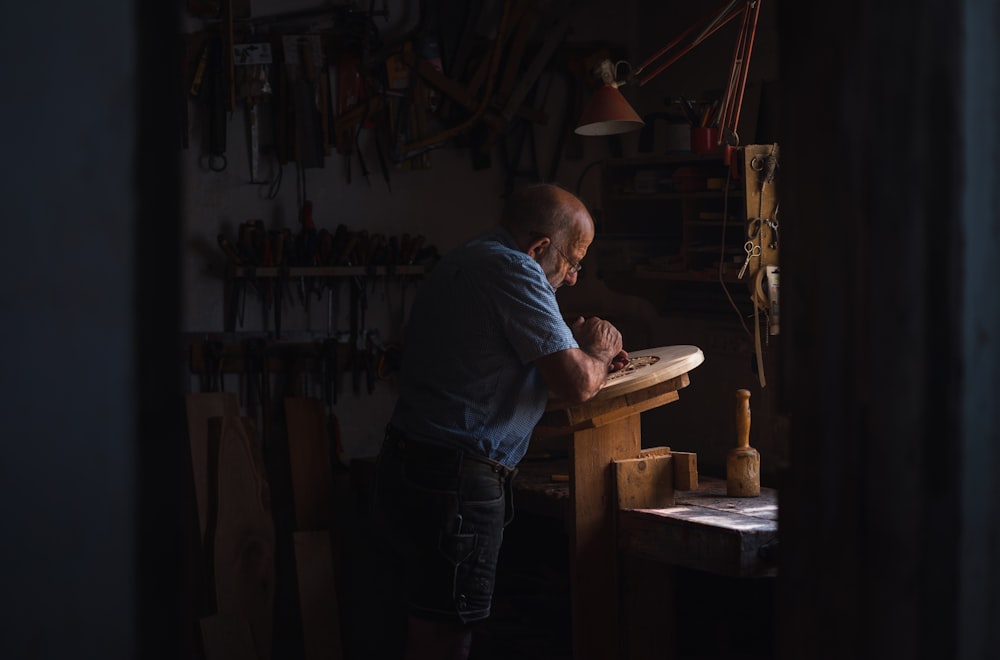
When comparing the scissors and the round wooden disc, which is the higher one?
the scissors

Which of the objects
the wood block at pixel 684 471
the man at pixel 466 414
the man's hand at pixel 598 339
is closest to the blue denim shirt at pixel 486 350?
the man at pixel 466 414

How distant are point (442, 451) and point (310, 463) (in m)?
1.80

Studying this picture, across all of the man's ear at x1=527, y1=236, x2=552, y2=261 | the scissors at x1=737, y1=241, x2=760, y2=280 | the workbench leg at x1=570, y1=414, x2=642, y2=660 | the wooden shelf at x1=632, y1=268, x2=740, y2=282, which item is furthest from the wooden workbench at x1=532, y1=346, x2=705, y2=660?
the wooden shelf at x1=632, y1=268, x2=740, y2=282

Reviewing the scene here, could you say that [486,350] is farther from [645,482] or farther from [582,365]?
[645,482]

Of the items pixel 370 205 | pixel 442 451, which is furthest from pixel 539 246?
pixel 370 205

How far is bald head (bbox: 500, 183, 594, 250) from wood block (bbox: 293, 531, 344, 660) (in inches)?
71.4

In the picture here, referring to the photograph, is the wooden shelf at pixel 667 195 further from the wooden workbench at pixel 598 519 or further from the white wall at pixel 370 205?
the wooden workbench at pixel 598 519

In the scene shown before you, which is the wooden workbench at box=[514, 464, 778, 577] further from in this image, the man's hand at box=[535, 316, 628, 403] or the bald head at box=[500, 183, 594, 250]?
the bald head at box=[500, 183, 594, 250]

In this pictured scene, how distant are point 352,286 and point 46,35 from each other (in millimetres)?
4152

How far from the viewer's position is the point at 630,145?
548 cm

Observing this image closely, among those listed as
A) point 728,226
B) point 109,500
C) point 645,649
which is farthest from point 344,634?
point 109,500

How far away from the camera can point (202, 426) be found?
14.2ft

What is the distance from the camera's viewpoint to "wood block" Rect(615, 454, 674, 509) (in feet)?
10.9

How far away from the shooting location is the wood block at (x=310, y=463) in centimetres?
447
